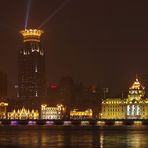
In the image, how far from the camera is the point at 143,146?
58438 mm

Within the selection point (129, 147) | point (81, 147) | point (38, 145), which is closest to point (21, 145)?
point (38, 145)

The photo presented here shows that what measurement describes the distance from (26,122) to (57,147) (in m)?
110

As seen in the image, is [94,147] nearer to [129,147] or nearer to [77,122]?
[129,147]

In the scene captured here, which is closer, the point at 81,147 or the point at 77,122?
the point at 81,147

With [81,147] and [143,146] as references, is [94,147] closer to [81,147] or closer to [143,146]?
[81,147]

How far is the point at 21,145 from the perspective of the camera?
Answer: 198 ft

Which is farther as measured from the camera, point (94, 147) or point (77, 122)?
point (77, 122)

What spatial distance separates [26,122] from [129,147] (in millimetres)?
111128

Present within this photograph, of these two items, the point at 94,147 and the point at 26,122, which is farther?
the point at 26,122

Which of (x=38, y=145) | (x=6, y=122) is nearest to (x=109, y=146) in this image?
(x=38, y=145)

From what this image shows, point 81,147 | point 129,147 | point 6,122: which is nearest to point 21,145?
point 81,147

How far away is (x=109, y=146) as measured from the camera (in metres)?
58.5

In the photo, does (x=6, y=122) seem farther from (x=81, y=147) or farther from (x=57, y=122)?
(x=81, y=147)

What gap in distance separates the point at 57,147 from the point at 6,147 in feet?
15.9
